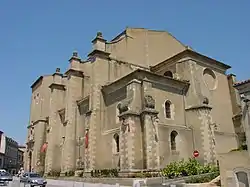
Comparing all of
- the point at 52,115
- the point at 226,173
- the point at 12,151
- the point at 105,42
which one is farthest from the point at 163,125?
the point at 12,151

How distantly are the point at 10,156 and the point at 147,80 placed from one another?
7605 cm

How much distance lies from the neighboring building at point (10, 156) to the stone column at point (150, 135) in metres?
68.7

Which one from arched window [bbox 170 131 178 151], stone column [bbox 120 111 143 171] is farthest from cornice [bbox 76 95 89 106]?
arched window [bbox 170 131 178 151]

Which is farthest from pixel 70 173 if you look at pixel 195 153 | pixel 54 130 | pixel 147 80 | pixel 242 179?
pixel 242 179

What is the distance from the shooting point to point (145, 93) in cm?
2503

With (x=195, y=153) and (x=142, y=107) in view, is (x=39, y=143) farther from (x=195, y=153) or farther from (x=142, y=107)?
(x=195, y=153)

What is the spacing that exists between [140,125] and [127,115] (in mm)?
1550

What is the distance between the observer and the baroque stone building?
944 inches

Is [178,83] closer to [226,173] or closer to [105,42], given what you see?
[105,42]

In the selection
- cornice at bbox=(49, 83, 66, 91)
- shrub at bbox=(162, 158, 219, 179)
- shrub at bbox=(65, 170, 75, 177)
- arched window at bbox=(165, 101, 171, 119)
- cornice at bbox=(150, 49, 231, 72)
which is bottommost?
shrub at bbox=(65, 170, 75, 177)

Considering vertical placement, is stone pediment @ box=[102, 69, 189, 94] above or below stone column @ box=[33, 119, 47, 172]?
above

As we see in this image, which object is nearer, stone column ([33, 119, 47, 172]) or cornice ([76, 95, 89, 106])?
cornice ([76, 95, 89, 106])

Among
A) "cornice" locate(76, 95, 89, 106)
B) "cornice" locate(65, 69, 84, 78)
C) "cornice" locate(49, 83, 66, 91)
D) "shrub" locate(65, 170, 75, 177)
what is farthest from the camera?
"cornice" locate(49, 83, 66, 91)

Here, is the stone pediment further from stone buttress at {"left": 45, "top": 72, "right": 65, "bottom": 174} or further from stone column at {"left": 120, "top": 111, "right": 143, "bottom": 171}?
stone buttress at {"left": 45, "top": 72, "right": 65, "bottom": 174}
